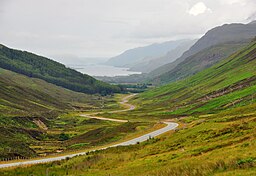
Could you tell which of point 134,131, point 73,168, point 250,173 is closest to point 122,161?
point 73,168

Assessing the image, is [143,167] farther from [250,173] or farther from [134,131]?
[134,131]

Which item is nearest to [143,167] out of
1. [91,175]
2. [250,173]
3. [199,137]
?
[91,175]

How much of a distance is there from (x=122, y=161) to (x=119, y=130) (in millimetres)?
71859

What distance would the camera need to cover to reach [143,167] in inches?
1561

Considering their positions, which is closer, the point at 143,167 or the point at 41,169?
the point at 143,167

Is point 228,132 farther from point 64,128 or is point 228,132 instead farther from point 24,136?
point 64,128

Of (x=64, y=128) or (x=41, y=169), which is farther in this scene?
(x=64, y=128)

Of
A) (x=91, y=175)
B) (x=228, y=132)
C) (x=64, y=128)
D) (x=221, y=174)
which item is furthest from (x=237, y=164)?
(x=64, y=128)

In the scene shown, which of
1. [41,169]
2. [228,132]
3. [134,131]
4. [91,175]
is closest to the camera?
[91,175]

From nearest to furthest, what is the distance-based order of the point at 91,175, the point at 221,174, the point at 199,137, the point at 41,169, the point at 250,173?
the point at 250,173 < the point at 221,174 < the point at 91,175 < the point at 41,169 < the point at 199,137

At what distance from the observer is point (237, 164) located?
2688cm

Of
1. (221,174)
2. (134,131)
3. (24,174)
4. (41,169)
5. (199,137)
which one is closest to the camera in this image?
(221,174)

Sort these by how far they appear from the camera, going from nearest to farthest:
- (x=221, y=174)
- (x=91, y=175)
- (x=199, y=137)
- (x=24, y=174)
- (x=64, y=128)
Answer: (x=221, y=174)
(x=91, y=175)
(x=24, y=174)
(x=199, y=137)
(x=64, y=128)

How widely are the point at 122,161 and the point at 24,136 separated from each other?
81379 mm
